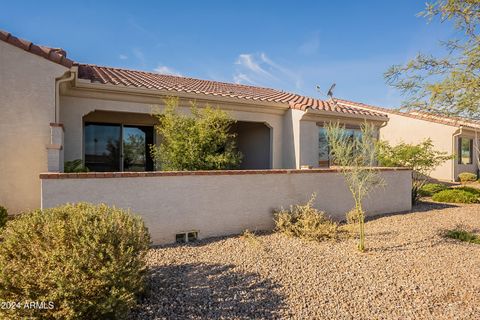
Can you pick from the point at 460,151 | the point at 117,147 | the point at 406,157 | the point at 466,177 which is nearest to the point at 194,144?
the point at 117,147

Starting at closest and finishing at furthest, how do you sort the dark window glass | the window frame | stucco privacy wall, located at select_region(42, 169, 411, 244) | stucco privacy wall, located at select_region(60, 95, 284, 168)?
stucco privacy wall, located at select_region(42, 169, 411, 244) → stucco privacy wall, located at select_region(60, 95, 284, 168) → the dark window glass → the window frame

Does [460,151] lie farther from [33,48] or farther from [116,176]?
[33,48]

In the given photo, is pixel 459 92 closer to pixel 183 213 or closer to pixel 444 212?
pixel 444 212

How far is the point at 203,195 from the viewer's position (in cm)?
709

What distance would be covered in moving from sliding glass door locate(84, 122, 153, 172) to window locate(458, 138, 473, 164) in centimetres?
2091

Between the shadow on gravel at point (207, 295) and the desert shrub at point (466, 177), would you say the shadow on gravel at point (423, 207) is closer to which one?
the shadow on gravel at point (207, 295)

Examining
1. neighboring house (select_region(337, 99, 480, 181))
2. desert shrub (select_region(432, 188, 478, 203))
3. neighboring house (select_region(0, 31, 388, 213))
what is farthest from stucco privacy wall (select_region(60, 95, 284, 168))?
neighboring house (select_region(337, 99, 480, 181))

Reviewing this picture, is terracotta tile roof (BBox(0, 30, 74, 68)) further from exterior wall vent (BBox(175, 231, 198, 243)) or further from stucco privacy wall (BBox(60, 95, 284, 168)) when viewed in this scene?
exterior wall vent (BBox(175, 231, 198, 243))

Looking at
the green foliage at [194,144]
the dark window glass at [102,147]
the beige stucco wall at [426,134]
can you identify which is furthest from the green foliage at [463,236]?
the beige stucco wall at [426,134]

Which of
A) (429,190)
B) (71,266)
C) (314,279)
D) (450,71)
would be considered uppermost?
(450,71)

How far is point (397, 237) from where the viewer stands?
7.55 meters

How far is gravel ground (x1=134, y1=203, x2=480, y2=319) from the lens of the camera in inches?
162

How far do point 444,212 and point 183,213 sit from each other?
969cm

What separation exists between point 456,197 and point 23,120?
16.3m
